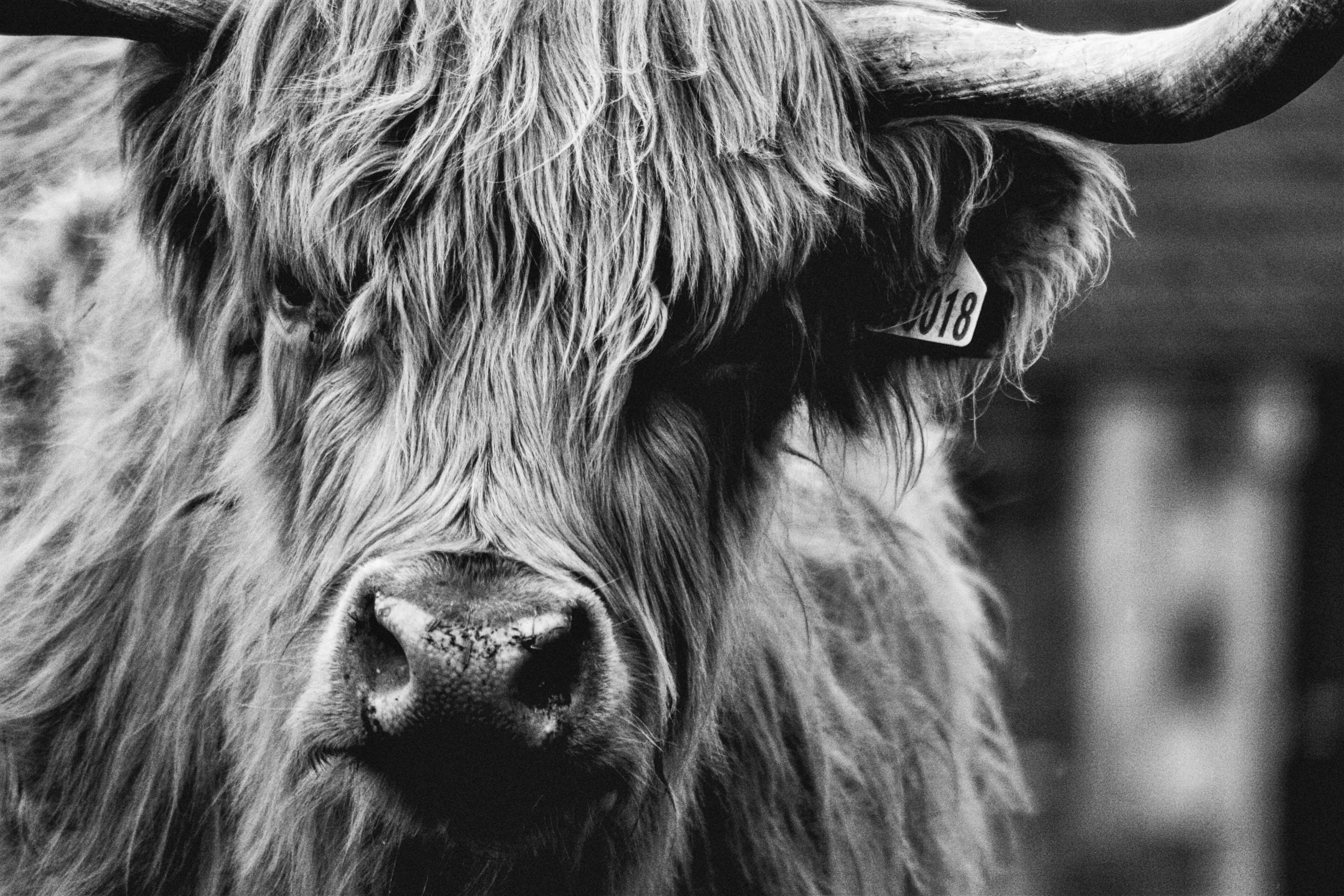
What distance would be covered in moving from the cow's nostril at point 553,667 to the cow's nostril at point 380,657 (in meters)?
0.16

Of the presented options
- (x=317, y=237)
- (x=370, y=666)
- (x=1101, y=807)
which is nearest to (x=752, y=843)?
(x=370, y=666)

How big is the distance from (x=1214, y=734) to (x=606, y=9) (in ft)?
25.9

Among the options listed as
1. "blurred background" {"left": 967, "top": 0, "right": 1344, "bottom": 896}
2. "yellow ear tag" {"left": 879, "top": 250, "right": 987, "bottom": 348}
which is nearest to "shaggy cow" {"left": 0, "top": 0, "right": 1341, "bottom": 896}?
"yellow ear tag" {"left": 879, "top": 250, "right": 987, "bottom": 348}

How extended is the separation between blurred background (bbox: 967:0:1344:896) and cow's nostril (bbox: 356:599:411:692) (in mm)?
7310

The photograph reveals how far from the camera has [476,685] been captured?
2.30 meters

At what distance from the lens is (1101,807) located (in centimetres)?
988

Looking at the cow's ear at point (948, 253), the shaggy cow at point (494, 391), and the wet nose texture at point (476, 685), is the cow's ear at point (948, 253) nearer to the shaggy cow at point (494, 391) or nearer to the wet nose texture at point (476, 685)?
the shaggy cow at point (494, 391)

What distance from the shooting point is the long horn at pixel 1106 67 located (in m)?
2.49

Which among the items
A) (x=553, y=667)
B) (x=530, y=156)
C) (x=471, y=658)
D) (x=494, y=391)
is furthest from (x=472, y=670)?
(x=530, y=156)

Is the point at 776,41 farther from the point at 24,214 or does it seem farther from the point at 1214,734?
the point at 1214,734

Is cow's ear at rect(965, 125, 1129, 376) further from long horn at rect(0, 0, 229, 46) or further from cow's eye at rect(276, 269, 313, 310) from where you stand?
long horn at rect(0, 0, 229, 46)

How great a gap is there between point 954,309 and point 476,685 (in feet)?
3.97

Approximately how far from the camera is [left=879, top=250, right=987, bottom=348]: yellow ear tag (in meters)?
3.11

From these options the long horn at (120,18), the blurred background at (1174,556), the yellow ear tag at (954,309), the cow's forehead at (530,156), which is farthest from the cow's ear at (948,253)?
the blurred background at (1174,556)
